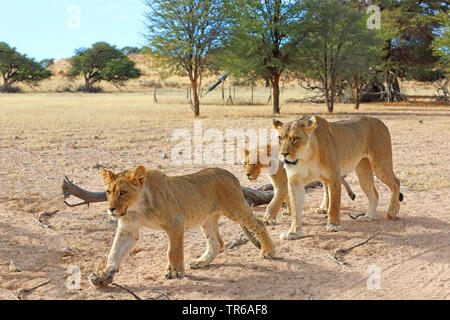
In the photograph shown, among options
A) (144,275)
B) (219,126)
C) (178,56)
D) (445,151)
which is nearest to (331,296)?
(144,275)

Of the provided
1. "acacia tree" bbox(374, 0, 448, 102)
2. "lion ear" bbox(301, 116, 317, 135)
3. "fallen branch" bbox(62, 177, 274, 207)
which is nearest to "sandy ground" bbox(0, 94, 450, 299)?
"fallen branch" bbox(62, 177, 274, 207)

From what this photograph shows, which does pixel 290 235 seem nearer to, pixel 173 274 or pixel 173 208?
pixel 173 274

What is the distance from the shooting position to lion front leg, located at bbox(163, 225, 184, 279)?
192 inches

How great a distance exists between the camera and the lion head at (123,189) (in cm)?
453

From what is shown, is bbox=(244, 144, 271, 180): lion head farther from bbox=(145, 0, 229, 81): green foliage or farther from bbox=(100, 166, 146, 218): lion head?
bbox=(145, 0, 229, 81): green foliage

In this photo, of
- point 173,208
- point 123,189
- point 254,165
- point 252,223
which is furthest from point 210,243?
point 254,165

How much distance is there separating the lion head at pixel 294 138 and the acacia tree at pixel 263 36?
861 inches

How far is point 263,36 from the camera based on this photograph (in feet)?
92.7

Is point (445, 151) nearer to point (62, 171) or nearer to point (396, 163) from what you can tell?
point (396, 163)

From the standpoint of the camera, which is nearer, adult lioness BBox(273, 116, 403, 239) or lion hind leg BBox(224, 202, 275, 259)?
lion hind leg BBox(224, 202, 275, 259)

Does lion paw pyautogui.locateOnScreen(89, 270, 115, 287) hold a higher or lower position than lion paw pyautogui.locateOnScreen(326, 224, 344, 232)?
higher

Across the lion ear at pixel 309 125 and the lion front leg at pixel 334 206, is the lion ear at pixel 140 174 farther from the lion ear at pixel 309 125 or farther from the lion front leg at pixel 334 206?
the lion front leg at pixel 334 206

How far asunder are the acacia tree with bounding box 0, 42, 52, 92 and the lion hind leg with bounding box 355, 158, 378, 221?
5451cm

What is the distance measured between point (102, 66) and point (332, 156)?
57.5 m
